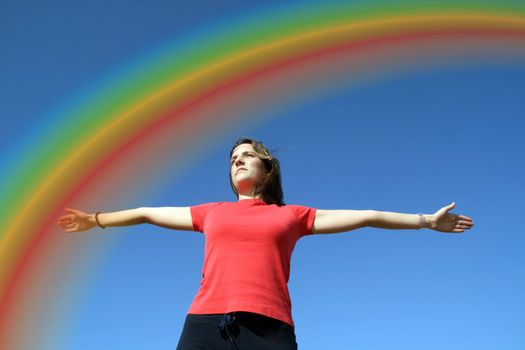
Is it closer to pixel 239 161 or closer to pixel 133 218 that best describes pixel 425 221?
pixel 239 161

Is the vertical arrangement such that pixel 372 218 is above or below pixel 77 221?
above

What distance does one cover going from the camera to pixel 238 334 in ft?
9.28

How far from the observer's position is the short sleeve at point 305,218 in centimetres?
340

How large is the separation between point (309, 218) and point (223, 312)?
91 cm

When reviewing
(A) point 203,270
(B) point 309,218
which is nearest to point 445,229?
(B) point 309,218

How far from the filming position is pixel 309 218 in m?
3.43

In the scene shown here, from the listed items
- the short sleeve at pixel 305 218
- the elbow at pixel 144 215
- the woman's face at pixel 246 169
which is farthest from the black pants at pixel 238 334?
the woman's face at pixel 246 169

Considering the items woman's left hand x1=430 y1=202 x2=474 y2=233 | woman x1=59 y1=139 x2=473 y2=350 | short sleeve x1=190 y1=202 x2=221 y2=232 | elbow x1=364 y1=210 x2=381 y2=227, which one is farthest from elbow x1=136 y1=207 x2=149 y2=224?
woman's left hand x1=430 y1=202 x2=474 y2=233

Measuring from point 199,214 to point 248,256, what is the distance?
587mm

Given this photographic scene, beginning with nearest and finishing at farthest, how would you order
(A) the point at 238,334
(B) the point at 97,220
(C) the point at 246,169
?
(A) the point at 238,334 → (B) the point at 97,220 → (C) the point at 246,169

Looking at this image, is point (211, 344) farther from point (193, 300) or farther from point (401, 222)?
point (401, 222)

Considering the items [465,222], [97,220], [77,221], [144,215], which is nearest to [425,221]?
[465,222]

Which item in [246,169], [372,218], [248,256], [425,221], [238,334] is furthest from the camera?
[246,169]

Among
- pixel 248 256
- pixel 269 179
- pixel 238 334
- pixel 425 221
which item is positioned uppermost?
pixel 269 179
